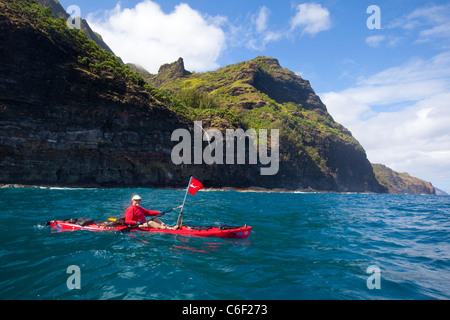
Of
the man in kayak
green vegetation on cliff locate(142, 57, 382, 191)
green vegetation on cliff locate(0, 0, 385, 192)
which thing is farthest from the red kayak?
green vegetation on cliff locate(142, 57, 382, 191)

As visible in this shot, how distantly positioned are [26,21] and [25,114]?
13542 millimetres

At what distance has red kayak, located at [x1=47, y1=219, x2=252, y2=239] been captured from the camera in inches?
392

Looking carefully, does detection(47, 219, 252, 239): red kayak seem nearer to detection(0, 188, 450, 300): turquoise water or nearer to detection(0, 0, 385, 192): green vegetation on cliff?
detection(0, 188, 450, 300): turquoise water

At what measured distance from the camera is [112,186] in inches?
1569

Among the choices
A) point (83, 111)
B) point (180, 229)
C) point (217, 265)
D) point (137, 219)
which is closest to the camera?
point (217, 265)

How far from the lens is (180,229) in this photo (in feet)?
34.2

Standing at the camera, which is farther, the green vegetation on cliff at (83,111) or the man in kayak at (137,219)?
the green vegetation on cliff at (83,111)

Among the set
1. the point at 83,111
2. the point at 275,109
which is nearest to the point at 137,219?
the point at 83,111

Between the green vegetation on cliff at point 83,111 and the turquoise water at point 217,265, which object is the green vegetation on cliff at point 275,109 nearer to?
the green vegetation on cliff at point 83,111

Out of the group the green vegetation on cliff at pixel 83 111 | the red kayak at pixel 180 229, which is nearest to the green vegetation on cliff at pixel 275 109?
the green vegetation on cliff at pixel 83 111

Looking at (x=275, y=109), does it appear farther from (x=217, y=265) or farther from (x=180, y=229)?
(x=217, y=265)

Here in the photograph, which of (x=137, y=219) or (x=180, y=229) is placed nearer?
(x=180, y=229)

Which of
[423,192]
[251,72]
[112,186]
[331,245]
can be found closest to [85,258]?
[331,245]

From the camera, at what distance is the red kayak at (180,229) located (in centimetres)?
997
